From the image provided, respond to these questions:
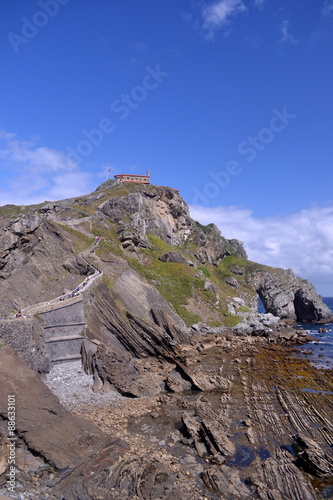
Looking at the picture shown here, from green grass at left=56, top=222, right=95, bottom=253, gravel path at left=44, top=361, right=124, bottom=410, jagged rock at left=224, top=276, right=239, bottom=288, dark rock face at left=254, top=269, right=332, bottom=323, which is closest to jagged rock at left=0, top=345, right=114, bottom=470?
gravel path at left=44, top=361, right=124, bottom=410

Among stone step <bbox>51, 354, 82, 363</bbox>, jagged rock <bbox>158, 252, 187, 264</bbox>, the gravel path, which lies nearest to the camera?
the gravel path

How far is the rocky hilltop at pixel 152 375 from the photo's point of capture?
19266mm

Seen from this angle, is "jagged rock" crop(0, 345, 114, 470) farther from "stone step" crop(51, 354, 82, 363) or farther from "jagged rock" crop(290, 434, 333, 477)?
"jagged rock" crop(290, 434, 333, 477)

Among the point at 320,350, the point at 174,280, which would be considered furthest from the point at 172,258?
the point at 320,350

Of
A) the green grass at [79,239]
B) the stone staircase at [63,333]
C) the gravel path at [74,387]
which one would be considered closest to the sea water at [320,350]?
the gravel path at [74,387]

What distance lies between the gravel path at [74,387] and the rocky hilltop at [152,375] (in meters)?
1.04

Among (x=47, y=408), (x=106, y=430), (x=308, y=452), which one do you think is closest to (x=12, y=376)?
(x=47, y=408)

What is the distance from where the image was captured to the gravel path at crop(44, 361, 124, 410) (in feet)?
99.4

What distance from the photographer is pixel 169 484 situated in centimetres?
1850

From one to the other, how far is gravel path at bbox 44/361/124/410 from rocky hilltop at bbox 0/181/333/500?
104 centimetres

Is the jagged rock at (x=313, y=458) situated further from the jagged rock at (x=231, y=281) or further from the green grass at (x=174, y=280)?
the jagged rock at (x=231, y=281)

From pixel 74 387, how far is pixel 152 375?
357 inches

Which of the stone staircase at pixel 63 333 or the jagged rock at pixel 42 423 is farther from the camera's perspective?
the stone staircase at pixel 63 333

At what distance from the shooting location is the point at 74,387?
32562 mm
